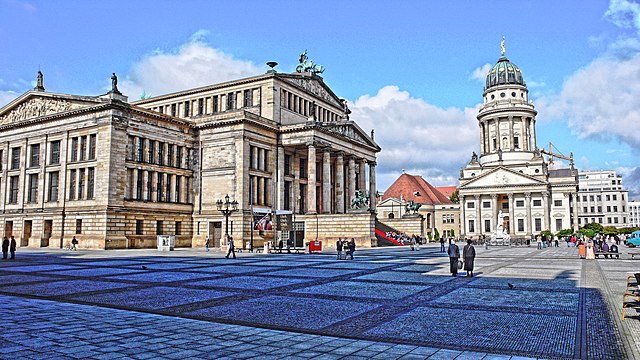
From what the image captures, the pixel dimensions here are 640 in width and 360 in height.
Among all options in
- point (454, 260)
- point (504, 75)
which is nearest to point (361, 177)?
point (454, 260)

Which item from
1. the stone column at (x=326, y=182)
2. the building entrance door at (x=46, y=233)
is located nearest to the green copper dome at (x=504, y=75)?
the stone column at (x=326, y=182)

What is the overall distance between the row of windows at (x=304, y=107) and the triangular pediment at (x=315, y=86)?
4.90ft

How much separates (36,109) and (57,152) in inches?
235

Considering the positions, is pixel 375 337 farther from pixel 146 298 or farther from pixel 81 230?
pixel 81 230

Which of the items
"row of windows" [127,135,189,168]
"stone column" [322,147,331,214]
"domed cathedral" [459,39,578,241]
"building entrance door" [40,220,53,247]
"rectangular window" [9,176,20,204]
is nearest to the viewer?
"row of windows" [127,135,189,168]

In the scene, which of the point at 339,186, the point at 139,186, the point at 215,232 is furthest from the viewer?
the point at 339,186

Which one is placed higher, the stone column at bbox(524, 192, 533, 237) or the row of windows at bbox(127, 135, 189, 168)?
the row of windows at bbox(127, 135, 189, 168)

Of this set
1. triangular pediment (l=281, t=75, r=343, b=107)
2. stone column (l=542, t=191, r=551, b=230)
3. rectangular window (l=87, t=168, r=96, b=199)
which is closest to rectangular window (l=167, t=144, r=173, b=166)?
rectangular window (l=87, t=168, r=96, b=199)

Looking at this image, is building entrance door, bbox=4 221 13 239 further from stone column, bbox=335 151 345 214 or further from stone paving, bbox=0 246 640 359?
stone paving, bbox=0 246 640 359

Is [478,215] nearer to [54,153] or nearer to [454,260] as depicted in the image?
[54,153]

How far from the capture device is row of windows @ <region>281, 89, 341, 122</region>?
63153 mm

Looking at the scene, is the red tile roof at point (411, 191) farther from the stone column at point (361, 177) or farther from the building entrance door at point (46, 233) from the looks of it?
the building entrance door at point (46, 233)

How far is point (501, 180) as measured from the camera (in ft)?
362

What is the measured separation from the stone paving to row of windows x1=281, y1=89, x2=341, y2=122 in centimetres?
4523
